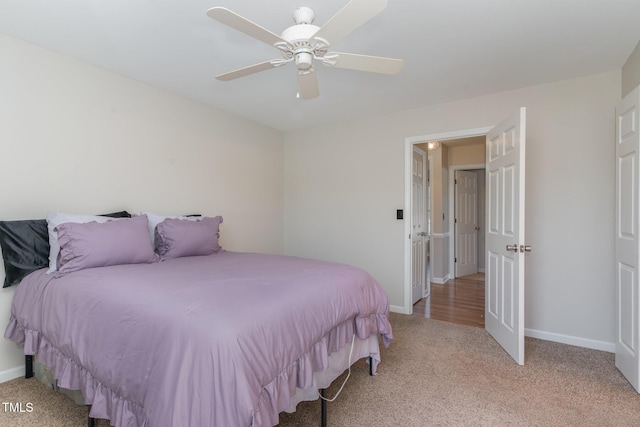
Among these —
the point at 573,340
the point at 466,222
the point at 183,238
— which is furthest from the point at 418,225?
the point at 183,238

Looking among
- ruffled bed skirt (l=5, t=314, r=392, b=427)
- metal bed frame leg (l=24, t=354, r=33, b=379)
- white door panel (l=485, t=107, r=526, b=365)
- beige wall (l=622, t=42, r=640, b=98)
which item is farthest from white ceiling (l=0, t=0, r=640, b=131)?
metal bed frame leg (l=24, t=354, r=33, b=379)

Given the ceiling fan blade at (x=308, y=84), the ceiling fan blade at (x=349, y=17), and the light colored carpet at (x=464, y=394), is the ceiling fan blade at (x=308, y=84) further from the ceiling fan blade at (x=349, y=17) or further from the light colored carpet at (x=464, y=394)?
the light colored carpet at (x=464, y=394)

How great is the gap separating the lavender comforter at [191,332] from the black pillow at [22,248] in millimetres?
87

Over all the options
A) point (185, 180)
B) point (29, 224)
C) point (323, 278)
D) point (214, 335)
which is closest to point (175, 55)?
point (185, 180)

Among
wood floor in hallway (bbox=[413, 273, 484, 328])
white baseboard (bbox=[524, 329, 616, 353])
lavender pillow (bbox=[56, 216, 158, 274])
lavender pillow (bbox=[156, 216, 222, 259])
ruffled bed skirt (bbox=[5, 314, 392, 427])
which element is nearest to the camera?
ruffled bed skirt (bbox=[5, 314, 392, 427])

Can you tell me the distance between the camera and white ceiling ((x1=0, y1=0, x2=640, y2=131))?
72.7 inches

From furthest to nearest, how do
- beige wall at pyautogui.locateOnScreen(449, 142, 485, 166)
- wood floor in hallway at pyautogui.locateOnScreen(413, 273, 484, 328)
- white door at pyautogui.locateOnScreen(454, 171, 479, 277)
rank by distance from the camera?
white door at pyautogui.locateOnScreen(454, 171, 479, 277), beige wall at pyautogui.locateOnScreen(449, 142, 485, 166), wood floor in hallway at pyautogui.locateOnScreen(413, 273, 484, 328)

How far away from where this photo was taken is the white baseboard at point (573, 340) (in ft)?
8.78

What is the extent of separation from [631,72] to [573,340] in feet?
7.27

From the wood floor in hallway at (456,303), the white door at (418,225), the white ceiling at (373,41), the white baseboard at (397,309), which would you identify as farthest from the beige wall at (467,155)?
the white baseboard at (397,309)

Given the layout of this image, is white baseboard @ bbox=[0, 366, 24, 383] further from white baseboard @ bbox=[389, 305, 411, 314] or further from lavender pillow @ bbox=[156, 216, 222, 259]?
white baseboard @ bbox=[389, 305, 411, 314]

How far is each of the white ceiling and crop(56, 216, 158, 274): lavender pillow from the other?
128cm

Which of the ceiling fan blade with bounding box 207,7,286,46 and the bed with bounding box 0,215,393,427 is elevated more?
the ceiling fan blade with bounding box 207,7,286,46

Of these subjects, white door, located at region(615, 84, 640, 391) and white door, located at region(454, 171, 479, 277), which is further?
white door, located at region(454, 171, 479, 277)
